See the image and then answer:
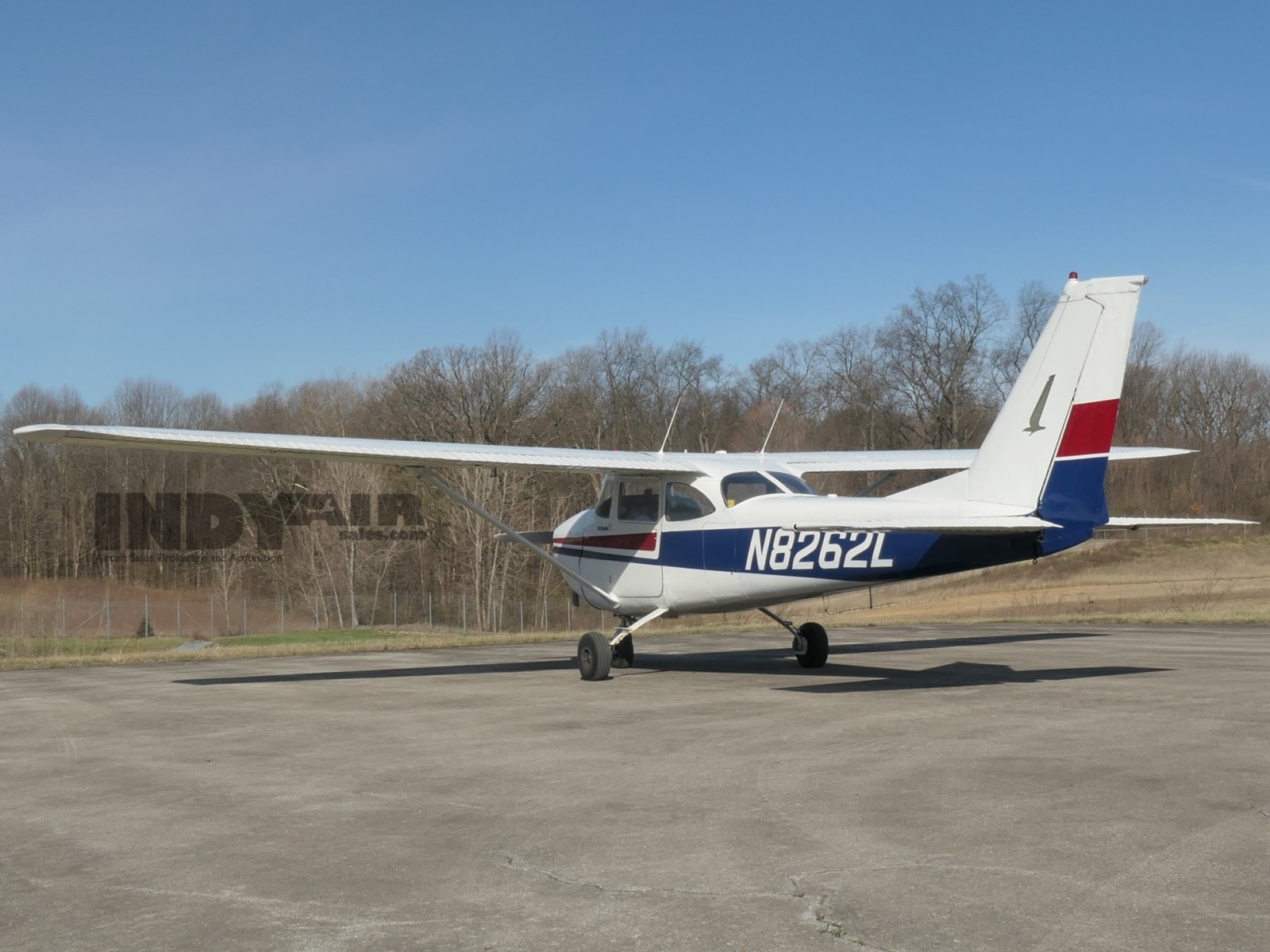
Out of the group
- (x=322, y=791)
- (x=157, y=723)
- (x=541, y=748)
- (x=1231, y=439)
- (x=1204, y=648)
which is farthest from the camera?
(x=1231, y=439)

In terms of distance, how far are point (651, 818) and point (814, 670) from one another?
8466mm

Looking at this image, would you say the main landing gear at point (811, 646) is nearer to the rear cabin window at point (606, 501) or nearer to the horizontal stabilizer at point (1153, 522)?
the rear cabin window at point (606, 501)

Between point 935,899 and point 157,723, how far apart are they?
8.02 m

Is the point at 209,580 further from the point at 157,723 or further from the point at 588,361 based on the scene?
the point at 157,723

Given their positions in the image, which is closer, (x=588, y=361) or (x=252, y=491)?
(x=252, y=491)

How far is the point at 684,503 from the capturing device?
14359mm

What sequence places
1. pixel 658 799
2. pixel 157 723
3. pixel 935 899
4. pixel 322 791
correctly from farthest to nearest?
pixel 157 723 → pixel 322 791 → pixel 658 799 → pixel 935 899

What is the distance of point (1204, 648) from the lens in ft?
53.0

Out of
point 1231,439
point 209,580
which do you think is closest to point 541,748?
point 209,580

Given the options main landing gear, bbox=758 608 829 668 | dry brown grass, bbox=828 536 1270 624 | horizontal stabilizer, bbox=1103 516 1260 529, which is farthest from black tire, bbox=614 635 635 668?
dry brown grass, bbox=828 536 1270 624

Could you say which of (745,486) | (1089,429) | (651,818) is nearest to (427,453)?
(745,486)

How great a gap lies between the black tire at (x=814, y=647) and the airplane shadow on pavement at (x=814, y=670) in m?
0.14

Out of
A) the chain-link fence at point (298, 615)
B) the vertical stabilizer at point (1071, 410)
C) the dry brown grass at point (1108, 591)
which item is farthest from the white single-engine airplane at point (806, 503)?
the chain-link fence at point (298, 615)

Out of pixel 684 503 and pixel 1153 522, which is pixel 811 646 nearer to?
pixel 684 503
